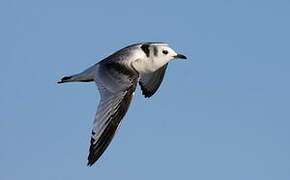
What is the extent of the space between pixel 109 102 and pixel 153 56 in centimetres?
365

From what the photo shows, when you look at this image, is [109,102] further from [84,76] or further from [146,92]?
[146,92]

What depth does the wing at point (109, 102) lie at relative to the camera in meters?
16.1

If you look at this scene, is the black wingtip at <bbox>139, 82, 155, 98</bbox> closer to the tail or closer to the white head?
the white head

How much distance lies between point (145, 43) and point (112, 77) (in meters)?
2.80

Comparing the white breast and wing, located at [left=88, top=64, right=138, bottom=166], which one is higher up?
the white breast

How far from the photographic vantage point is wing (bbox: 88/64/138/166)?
635 inches

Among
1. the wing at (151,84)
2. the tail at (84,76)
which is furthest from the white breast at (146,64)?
the wing at (151,84)

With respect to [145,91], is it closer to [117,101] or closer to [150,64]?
[150,64]

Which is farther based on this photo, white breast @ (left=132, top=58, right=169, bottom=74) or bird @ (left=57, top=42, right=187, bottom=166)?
white breast @ (left=132, top=58, right=169, bottom=74)

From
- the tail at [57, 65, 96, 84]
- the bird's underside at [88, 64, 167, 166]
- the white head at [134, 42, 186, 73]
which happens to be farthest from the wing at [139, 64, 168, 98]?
the bird's underside at [88, 64, 167, 166]

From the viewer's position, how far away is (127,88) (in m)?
17.8

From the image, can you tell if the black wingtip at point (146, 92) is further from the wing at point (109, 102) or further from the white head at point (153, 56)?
the wing at point (109, 102)

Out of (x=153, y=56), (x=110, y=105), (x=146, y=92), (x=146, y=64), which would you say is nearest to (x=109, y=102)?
(x=110, y=105)

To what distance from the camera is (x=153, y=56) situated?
20500mm
